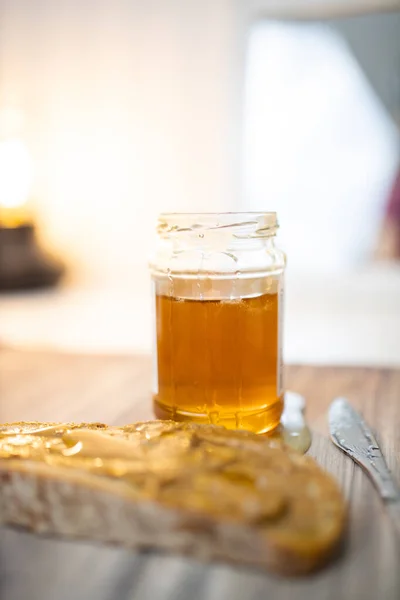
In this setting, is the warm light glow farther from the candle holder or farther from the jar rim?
the jar rim

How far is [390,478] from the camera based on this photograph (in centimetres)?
63

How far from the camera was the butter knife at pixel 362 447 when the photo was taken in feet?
1.95

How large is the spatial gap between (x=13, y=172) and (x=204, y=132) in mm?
708

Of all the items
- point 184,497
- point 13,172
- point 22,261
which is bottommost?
point 22,261

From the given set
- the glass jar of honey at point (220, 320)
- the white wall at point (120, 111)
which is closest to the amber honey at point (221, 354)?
the glass jar of honey at point (220, 320)

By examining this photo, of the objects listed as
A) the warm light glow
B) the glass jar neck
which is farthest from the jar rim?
the warm light glow

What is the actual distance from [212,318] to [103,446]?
0.65 feet

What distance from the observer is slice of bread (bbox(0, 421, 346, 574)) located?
0.49 meters

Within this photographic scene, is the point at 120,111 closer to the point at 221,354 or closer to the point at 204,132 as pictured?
the point at 204,132

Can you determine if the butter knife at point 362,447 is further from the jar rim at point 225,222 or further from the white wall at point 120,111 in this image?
the white wall at point 120,111

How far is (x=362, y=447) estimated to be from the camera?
0.73 m

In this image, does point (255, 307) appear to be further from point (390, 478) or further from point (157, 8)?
point (157, 8)

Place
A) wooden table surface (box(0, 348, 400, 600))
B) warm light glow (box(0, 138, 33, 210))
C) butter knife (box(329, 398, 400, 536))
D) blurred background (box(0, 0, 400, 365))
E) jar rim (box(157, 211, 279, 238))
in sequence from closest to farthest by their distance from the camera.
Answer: wooden table surface (box(0, 348, 400, 600)) → butter knife (box(329, 398, 400, 536)) → jar rim (box(157, 211, 279, 238)) → blurred background (box(0, 0, 400, 365)) → warm light glow (box(0, 138, 33, 210))

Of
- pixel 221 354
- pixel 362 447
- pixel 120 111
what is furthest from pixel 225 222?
pixel 120 111
